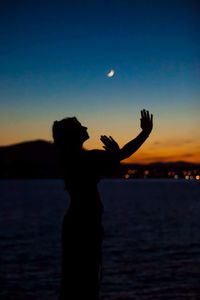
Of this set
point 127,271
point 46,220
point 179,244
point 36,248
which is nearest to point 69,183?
point 127,271

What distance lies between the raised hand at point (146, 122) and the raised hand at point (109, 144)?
0.26 m

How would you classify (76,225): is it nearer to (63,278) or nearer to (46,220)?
(63,278)

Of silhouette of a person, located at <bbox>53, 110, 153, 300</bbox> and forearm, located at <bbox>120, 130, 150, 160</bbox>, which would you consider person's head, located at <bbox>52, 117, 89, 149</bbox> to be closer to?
silhouette of a person, located at <bbox>53, 110, 153, 300</bbox>

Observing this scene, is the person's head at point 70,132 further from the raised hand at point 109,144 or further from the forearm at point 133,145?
the forearm at point 133,145

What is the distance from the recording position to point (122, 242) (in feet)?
161

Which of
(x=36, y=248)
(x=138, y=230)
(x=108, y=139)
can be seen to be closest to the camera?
(x=108, y=139)

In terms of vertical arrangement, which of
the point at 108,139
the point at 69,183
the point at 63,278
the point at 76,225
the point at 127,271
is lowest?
the point at 127,271

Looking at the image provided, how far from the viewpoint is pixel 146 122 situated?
13.3 feet

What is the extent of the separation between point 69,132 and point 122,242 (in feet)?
150

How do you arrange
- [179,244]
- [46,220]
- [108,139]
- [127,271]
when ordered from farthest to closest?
[46,220] < [179,244] < [127,271] < [108,139]

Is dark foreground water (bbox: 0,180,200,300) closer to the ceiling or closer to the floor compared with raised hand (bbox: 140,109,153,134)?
closer to the floor

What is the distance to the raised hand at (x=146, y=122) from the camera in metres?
4.02

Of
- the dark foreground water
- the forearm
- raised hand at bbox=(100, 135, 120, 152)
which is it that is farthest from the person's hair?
the dark foreground water

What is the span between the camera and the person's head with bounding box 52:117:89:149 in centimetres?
413
